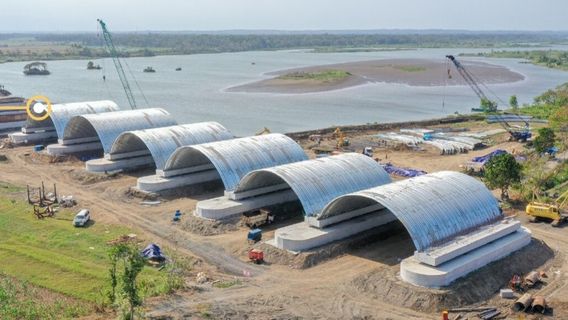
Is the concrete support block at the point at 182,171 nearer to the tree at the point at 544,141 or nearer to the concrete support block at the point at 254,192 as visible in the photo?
the concrete support block at the point at 254,192

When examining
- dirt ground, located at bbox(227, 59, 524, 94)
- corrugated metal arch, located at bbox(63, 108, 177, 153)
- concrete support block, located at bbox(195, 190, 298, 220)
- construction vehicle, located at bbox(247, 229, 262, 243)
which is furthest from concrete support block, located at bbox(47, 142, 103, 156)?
dirt ground, located at bbox(227, 59, 524, 94)

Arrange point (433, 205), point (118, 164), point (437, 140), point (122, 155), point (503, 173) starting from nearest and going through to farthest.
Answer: point (433, 205), point (503, 173), point (118, 164), point (122, 155), point (437, 140)

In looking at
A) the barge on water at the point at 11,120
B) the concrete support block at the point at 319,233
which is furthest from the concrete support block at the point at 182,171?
the barge on water at the point at 11,120

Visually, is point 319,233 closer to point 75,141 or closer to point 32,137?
point 75,141

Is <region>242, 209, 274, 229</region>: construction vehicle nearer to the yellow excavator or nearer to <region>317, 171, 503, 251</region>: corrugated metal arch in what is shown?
<region>317, 171, 503, 251</region>: corrugated metal arch

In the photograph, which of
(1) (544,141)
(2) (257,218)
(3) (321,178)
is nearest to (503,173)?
(3) (321,178)

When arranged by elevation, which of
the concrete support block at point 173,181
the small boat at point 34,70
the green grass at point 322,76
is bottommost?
the concrete support block at point 173,181
